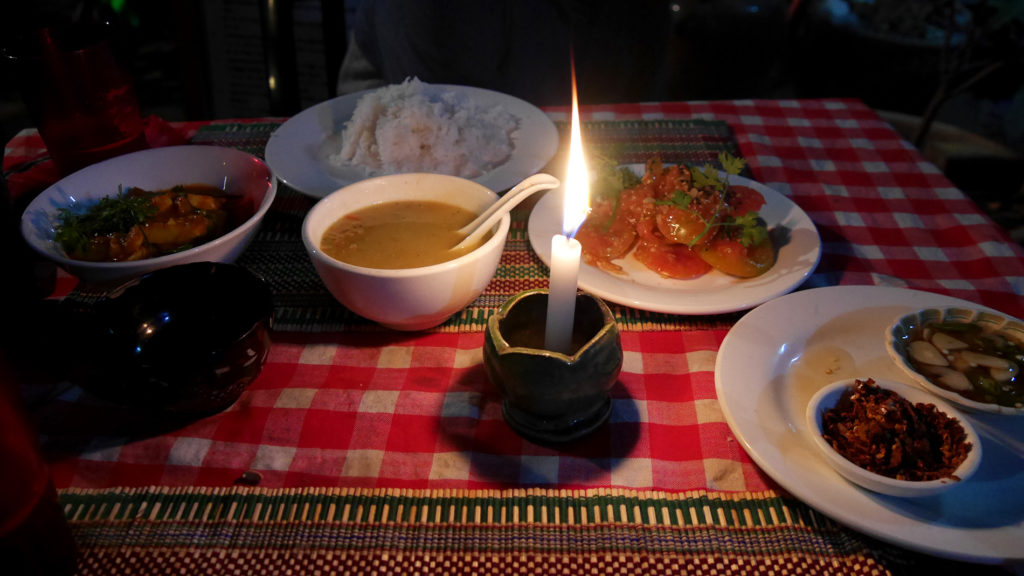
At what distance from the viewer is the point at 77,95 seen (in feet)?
5.52

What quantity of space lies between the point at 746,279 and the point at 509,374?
0.77 metres

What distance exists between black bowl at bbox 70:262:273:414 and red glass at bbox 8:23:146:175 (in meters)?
0.81

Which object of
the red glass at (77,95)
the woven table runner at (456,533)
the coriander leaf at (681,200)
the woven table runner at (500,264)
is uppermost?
the red glass at (77,95)

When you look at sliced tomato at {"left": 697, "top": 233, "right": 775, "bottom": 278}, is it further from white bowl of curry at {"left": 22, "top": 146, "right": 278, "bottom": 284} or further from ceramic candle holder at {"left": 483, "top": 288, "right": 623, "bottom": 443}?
white bowl of curry at {"left": 22, "top": 146, "right": 278, "bottom": 284}

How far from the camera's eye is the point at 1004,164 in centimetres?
365

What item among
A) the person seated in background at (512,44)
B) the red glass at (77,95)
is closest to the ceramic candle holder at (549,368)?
the red glass at (77,95)

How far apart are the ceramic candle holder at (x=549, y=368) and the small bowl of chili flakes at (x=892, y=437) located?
37 centimetres

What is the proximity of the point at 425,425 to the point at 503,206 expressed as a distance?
48cm

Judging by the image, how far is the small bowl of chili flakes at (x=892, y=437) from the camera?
3.20 feet

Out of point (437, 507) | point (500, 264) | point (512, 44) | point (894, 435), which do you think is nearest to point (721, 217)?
point (500, 264)

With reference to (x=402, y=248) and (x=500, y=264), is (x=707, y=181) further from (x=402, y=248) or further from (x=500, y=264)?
(x=402, y=248)

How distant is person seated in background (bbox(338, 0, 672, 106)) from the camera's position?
2977 mm

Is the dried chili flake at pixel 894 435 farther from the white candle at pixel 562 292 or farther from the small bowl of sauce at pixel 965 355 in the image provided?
the white candle at pixel 562 292

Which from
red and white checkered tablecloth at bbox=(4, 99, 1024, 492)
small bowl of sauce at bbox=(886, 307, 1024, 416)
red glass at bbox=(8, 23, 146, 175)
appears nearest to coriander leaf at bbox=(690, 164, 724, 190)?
red and white checkered tablecloth at bbox=(4, 99, 1024, 492)
